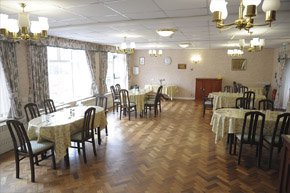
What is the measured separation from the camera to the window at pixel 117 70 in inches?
365

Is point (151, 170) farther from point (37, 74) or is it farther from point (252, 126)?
point (37, 74)

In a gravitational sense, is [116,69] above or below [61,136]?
above

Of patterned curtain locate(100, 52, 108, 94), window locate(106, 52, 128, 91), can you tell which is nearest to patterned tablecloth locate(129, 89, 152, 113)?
patterned curtain locate(100, 52, 108, 94)

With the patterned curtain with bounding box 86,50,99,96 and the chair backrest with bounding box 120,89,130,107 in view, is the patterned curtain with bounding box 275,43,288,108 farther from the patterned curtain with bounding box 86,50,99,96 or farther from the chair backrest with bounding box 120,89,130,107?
the patterned curtain with bounding box 86,50,99,96

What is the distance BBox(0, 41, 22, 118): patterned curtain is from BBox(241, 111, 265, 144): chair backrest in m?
4.52

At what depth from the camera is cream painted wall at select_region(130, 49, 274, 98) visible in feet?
30.9

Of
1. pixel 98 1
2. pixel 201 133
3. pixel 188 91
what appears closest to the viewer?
pixel 98 1

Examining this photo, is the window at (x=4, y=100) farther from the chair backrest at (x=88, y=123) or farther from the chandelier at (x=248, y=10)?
the chandelier at (x=248, y=10)

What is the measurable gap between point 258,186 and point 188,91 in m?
7.72

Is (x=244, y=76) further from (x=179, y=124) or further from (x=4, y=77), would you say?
(x=4, y=77)

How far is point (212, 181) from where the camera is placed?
3133mm

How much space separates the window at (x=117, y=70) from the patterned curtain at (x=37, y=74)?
4004 millimetres

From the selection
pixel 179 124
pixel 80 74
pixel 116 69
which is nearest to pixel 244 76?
pixel 179 124

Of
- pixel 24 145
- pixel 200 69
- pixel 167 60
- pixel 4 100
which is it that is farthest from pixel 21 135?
pixel 200 69
